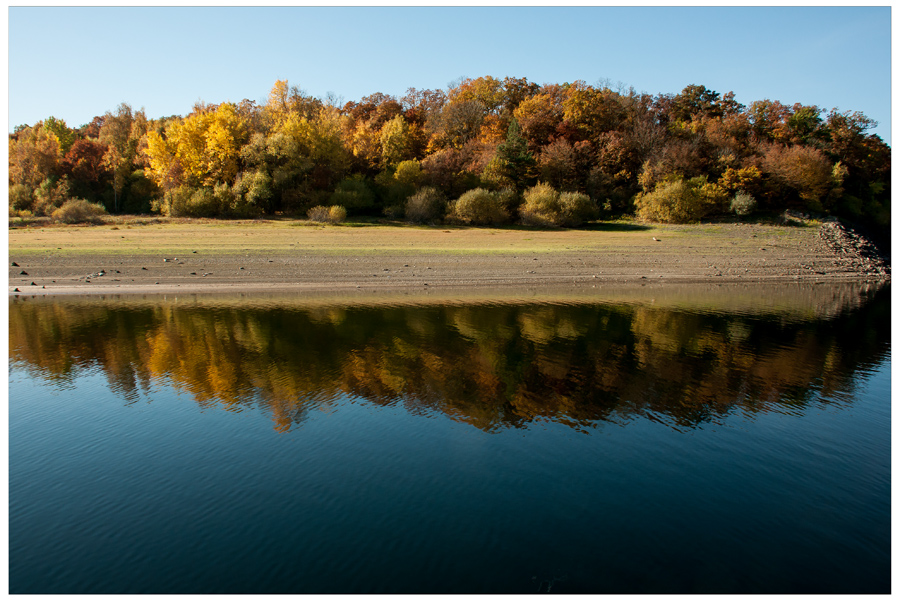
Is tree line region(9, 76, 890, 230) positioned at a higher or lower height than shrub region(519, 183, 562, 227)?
higher

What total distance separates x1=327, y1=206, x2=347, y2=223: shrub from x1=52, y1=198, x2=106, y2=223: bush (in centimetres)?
1887

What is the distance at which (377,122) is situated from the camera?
68.5 metres

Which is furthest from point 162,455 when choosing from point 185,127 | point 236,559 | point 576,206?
point 185,127

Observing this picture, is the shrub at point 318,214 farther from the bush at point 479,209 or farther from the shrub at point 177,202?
the bush at point 479,209

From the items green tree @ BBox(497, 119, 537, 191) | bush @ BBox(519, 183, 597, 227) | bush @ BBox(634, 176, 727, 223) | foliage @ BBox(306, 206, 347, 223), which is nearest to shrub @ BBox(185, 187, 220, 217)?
foliage @ BBox(306, 206, 347, 223)

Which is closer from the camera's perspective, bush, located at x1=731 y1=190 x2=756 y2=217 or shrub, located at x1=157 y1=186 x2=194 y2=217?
bush, located at x1=731 y1=190 x2=756 y2=217

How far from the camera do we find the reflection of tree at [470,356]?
41.5ft

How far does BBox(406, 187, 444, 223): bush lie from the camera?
51.9 m

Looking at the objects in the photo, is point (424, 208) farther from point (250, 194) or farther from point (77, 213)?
point (77, 213)

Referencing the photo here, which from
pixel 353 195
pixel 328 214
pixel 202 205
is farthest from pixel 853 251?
pixel 202 205

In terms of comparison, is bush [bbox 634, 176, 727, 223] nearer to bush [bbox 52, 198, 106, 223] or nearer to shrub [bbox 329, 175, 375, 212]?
shrub [bbox 329, 175, 375, 212]

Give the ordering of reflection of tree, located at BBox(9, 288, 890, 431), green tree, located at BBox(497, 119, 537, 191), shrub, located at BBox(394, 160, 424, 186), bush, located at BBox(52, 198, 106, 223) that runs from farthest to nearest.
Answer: shrub, located at BBox(394, 160, 424, 186)
green tree, located at BBox(497, 119, 537, 191)
bush, located at BBox(52, 198, 106, 223)
reflection of tree, located at BBox(9, 288, 890, 431)

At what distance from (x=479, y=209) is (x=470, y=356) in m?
35.8

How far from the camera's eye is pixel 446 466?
30.5ft
